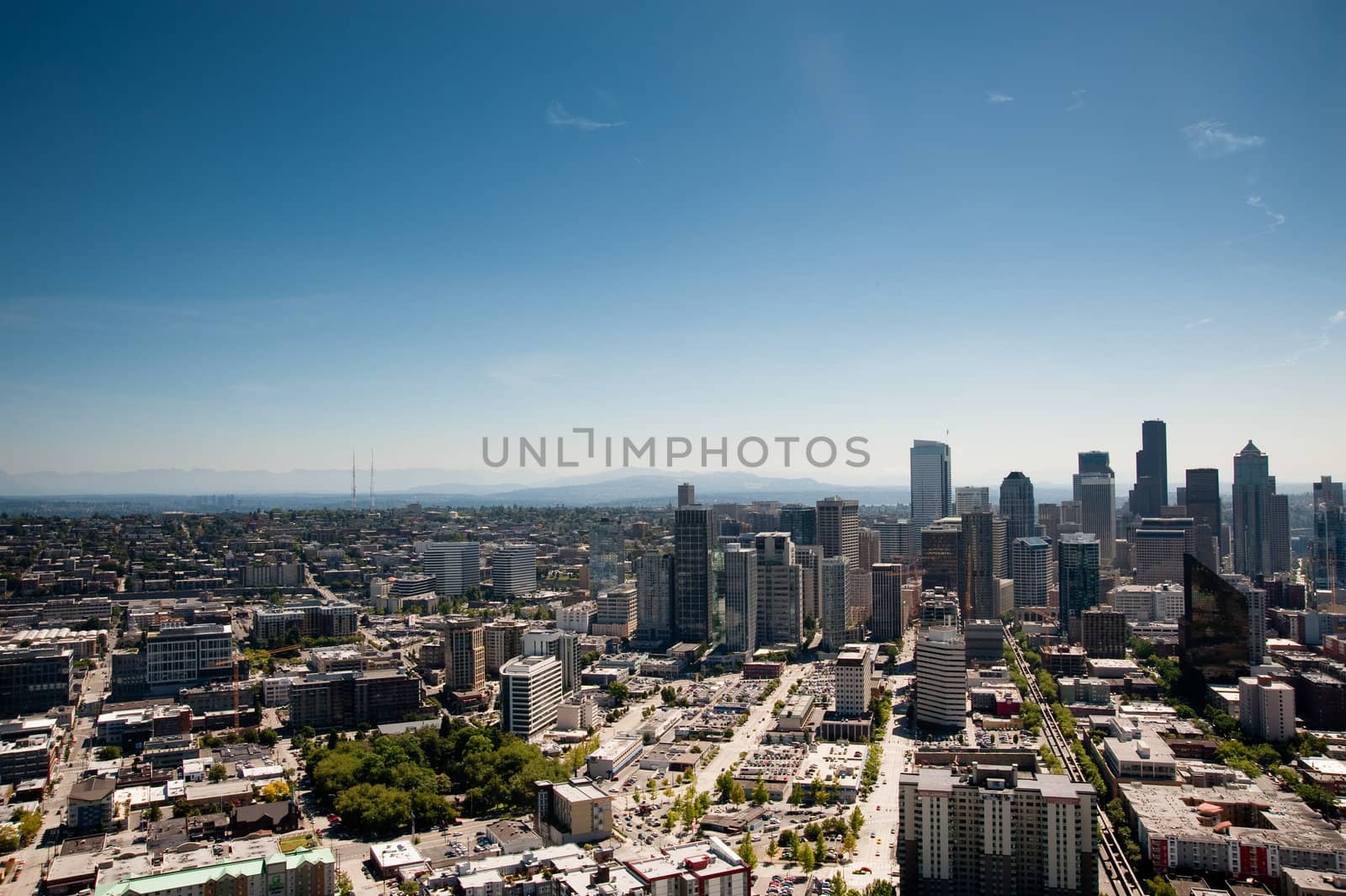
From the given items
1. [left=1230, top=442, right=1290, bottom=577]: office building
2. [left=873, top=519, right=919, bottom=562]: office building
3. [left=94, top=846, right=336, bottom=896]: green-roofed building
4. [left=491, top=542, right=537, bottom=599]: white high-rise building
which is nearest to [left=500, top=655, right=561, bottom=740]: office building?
[left=94, top=846, right=336, bottom=896]: green-roofed building

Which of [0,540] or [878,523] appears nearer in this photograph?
[0,540]

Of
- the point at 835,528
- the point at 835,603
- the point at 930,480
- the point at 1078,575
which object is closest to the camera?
the point at 835,603

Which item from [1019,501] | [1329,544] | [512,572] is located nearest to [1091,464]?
[1019,501]

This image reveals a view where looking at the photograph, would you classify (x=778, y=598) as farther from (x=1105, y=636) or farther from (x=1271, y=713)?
(x=1271, y=713)

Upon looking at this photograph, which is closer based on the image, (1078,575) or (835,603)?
(835,603)

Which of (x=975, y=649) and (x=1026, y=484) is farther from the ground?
(x=1026, y=484)

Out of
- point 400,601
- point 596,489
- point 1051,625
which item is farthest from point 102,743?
point 596,489

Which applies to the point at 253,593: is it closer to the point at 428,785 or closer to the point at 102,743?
A: the point at 102,743
